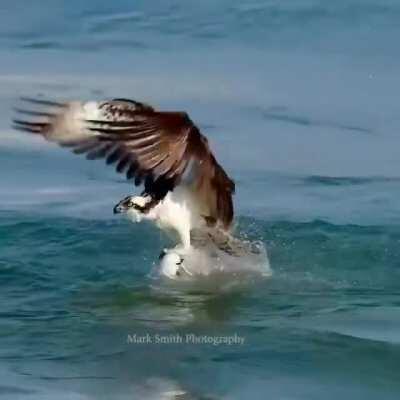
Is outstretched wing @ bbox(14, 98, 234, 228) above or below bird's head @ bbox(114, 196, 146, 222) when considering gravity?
above

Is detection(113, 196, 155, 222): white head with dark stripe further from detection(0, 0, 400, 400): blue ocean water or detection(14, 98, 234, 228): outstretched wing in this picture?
detection(0, 0, 400, 400): blue ocean water

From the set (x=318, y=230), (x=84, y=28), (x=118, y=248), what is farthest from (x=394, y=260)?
(x=84, y=28)

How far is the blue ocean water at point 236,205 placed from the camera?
6113mm

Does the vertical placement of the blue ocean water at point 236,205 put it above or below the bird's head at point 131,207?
below

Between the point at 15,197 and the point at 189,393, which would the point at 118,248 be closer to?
the point at 15,197

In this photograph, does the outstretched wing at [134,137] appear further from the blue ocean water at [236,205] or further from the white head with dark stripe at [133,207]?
the blue ocean water at [236,205]

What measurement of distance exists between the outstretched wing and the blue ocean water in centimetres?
54

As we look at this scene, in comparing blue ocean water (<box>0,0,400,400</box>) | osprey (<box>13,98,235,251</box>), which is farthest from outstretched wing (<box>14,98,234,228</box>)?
blue ocean water (<box>0,0,400,400</box>)

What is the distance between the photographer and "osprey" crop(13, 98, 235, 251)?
7105 millimetres

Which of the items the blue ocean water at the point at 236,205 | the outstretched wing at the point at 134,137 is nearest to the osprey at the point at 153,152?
the outstretched wing at the point at 134,137

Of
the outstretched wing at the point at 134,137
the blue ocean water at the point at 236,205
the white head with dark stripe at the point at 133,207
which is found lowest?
the blue ocean water at the point at 236,205

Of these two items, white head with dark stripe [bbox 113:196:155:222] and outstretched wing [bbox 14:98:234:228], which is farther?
white head with dark stripe [bbox 113:196:155:222]

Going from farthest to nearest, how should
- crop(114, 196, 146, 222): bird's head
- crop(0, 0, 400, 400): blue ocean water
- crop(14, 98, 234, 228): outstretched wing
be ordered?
1. crop(114, 196, 146, 222): bird's head
2. crop(14, 98, 234, 228): outstretched wing
3. crop(0, 0, 400, 400): blue ocean water

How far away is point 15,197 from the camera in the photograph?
9016 mm
